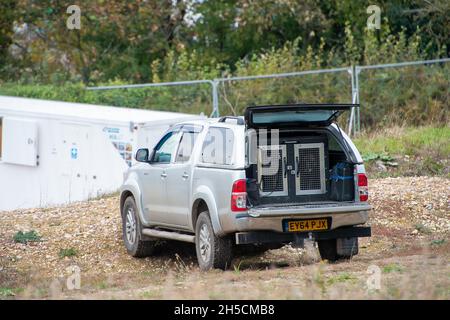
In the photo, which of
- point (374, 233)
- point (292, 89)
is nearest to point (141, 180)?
point (374, 233)

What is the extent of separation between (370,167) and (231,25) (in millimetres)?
16861

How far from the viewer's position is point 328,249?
531 inches

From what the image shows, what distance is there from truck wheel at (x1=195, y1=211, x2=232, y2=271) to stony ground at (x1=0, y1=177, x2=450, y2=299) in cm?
17

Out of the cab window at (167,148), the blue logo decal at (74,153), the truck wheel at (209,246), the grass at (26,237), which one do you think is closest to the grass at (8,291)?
the truck wheel at (209,246)

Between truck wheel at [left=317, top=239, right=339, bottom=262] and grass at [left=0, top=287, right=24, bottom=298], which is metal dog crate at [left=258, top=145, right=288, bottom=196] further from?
grass at [left=0, top=287, right=24, bottom=298]

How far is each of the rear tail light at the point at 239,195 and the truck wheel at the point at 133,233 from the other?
2.98m

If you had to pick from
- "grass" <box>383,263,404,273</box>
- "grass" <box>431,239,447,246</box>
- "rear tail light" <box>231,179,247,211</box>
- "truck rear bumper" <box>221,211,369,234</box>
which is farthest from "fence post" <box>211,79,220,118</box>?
"grass" <box>383,263,404,273</box>

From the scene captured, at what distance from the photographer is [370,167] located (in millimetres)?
21172

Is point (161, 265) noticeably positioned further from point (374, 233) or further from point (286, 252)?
point (374, 233)

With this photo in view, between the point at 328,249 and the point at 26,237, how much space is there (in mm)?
4675

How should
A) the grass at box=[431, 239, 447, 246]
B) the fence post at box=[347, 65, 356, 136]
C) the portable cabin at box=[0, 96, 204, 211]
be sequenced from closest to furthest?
the grass at box=[431, 239, 447, 246] → the portable cabin at box=[0, 96, 204, 211] → the fence post at box=[347, 65, 356, 136]

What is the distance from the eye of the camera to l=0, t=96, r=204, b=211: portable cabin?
20.9 metres

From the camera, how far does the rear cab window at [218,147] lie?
40.9 ft

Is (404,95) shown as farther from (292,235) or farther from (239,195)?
(239,195)
